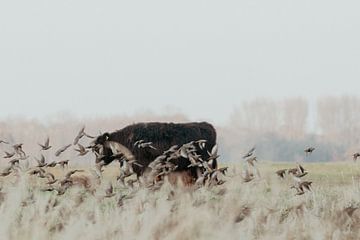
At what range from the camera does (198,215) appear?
5.82 metres

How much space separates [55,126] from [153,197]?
128ft

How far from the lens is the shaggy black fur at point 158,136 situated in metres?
15.8

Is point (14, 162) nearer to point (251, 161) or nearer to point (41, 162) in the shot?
point (41, 162)

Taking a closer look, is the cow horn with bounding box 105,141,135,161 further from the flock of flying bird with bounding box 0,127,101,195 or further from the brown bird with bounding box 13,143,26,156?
the brown bird with bounding box 13,143,26,156

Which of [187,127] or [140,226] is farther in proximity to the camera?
[187,127]

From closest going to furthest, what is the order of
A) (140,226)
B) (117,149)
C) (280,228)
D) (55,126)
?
(140,226), (280,228), (117,149), (55,126)

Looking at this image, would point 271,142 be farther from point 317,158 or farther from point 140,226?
point 140,226

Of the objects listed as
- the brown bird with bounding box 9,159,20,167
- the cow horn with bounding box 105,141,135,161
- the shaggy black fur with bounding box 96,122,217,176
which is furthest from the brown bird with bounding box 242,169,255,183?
the shaggy black fur with bounding box 96,122,217,176

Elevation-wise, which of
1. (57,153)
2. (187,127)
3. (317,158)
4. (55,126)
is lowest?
(317,158)

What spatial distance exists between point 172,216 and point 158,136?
394 inches

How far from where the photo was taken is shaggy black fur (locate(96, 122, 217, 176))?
1577cm

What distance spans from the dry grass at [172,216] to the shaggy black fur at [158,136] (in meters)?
A: 8.03

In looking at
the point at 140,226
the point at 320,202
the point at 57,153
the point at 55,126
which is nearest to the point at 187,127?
the point at 320,202

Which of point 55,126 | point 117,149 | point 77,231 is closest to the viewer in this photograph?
point 77,231
